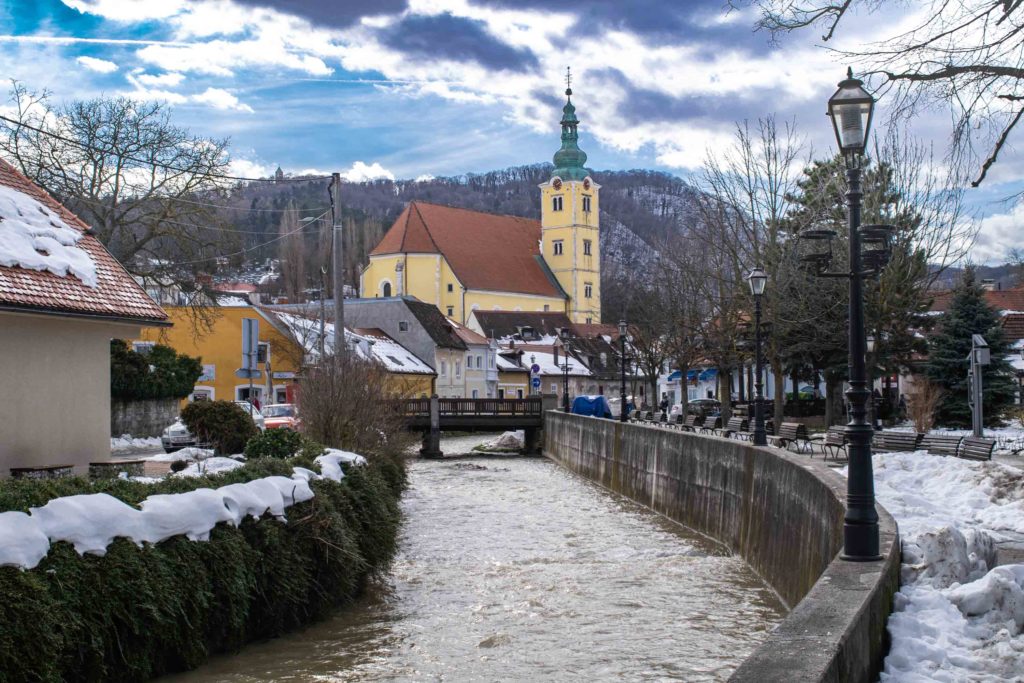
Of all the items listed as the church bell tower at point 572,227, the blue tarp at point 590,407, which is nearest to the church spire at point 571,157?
the church bell tower at point 572,227

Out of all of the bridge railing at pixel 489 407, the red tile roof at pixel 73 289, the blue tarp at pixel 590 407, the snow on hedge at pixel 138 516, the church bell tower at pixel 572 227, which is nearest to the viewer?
the snow on hedge at pixel 138 516

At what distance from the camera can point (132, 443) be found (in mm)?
37062

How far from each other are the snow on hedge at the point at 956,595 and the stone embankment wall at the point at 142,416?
32.2m

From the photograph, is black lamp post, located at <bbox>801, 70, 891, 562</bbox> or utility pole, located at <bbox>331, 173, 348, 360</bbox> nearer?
black lamp post, located at <bbox>801, 70, 891, 562</bbox>

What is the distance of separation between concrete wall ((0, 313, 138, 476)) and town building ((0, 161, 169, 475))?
0.01 m

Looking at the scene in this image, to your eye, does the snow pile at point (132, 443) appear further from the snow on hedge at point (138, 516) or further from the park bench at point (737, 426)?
the snow on hedge at point (138, 516)

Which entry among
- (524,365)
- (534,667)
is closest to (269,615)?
(534,667)

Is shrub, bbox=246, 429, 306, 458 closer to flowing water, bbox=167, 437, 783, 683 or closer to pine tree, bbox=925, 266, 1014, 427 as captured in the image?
flowing water, bbox=167, 437, 783, 683

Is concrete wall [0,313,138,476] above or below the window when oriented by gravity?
below

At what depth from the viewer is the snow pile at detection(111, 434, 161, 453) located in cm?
3503

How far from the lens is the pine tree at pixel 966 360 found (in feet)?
137

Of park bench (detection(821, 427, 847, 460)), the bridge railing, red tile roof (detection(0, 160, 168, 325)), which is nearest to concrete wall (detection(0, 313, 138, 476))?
red tile roof (detection(0, 160, 168, 325))

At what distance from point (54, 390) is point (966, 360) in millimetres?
34334

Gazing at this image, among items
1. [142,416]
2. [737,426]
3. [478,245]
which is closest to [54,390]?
[737,426]
